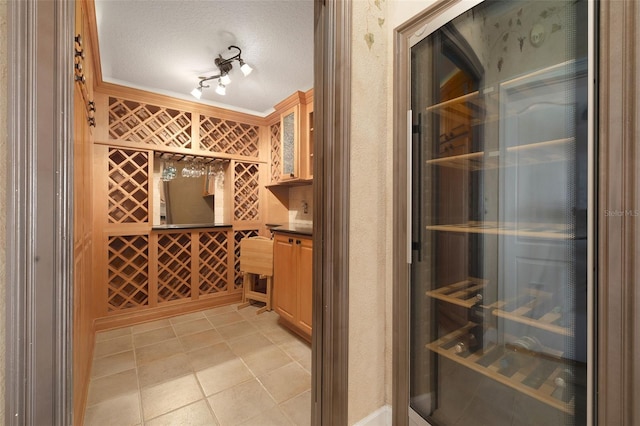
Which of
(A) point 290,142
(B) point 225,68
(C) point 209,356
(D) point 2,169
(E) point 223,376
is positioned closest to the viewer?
(D) point 2,169

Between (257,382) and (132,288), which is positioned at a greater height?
(132,288)

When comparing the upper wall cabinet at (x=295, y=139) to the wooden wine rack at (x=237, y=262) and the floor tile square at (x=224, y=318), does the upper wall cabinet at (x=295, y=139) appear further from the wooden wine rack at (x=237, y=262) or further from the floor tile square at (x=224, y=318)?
the floor tile square at (x=224, y=318)

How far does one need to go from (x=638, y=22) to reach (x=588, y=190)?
404 mm

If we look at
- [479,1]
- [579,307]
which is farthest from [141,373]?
[479,1]

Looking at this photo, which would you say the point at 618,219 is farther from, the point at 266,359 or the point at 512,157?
the point at 266,359

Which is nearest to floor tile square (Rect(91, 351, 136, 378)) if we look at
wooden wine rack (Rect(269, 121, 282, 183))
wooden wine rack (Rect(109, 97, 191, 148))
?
wooden wine rack (Rect(109, 97, 191, 148))

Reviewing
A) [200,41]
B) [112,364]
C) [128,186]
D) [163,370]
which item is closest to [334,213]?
[163,370]

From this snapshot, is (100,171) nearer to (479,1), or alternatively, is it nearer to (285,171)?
(285,171)

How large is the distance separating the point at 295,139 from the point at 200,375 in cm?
222

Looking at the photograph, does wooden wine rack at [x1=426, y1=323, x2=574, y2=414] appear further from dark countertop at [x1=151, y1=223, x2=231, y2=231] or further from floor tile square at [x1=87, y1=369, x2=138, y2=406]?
dark countertop at [x1=151, y1=223, x2=231, y2=231]

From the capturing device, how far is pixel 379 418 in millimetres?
1233

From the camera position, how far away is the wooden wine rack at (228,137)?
124 inches

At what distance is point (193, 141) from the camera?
118 inches

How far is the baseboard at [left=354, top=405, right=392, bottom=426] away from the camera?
1.19 metres
